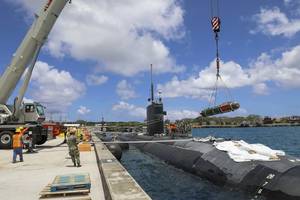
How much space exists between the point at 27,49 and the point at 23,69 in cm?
156

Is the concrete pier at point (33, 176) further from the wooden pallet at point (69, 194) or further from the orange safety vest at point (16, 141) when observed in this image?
the orange safety vest at point (16, 141)

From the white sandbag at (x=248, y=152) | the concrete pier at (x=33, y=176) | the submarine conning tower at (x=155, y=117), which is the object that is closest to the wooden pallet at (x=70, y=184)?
the concrete pier at (x=33, y=176)

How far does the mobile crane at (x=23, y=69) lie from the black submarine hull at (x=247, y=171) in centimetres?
1354

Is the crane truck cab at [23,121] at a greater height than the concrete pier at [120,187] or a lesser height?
greater

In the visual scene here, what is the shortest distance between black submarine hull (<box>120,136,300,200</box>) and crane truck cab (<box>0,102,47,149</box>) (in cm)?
1319

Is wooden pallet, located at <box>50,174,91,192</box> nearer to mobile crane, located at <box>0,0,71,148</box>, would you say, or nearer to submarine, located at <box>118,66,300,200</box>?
submarine, located at <box>118,66,300,200</box>

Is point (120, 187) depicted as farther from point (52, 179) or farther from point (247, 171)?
point (247, 171)

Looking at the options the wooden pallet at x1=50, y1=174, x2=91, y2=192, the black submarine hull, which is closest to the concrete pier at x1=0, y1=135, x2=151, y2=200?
the wooden pallet at x1=50, y1=174, x2=91, y2=192

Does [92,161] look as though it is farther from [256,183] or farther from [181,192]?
[256,183]

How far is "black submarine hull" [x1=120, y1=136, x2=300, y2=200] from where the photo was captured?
44.0 ft

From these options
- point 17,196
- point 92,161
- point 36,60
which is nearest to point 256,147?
point 92,161

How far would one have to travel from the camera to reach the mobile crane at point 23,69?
28411 mm

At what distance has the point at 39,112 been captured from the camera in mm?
34156

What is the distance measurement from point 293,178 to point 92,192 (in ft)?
22.4
